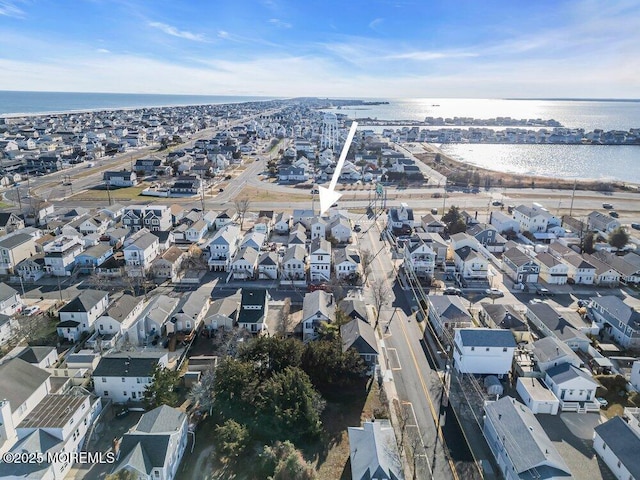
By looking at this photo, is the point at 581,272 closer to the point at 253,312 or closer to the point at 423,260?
the point at 423,260

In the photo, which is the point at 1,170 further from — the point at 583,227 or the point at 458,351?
the point at 583,227

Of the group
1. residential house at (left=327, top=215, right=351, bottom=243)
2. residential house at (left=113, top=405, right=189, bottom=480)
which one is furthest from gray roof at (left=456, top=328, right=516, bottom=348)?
residential house at (left=327, top=215, right=351, bottom=243)

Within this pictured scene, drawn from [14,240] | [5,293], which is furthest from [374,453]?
[14,240]

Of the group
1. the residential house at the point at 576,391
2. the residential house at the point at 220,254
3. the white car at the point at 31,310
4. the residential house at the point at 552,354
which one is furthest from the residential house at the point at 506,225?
the white car at the point at 31,310

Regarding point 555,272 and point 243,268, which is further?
point 243,268

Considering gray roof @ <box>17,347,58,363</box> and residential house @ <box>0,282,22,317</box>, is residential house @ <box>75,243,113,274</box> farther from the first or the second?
gray roof @ <box>17,347,58,363</box>

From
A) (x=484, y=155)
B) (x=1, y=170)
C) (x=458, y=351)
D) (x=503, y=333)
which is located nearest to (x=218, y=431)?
(x=458, y=351)

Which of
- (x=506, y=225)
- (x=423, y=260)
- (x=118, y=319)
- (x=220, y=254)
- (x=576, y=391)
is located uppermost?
(x=506, y=225)
